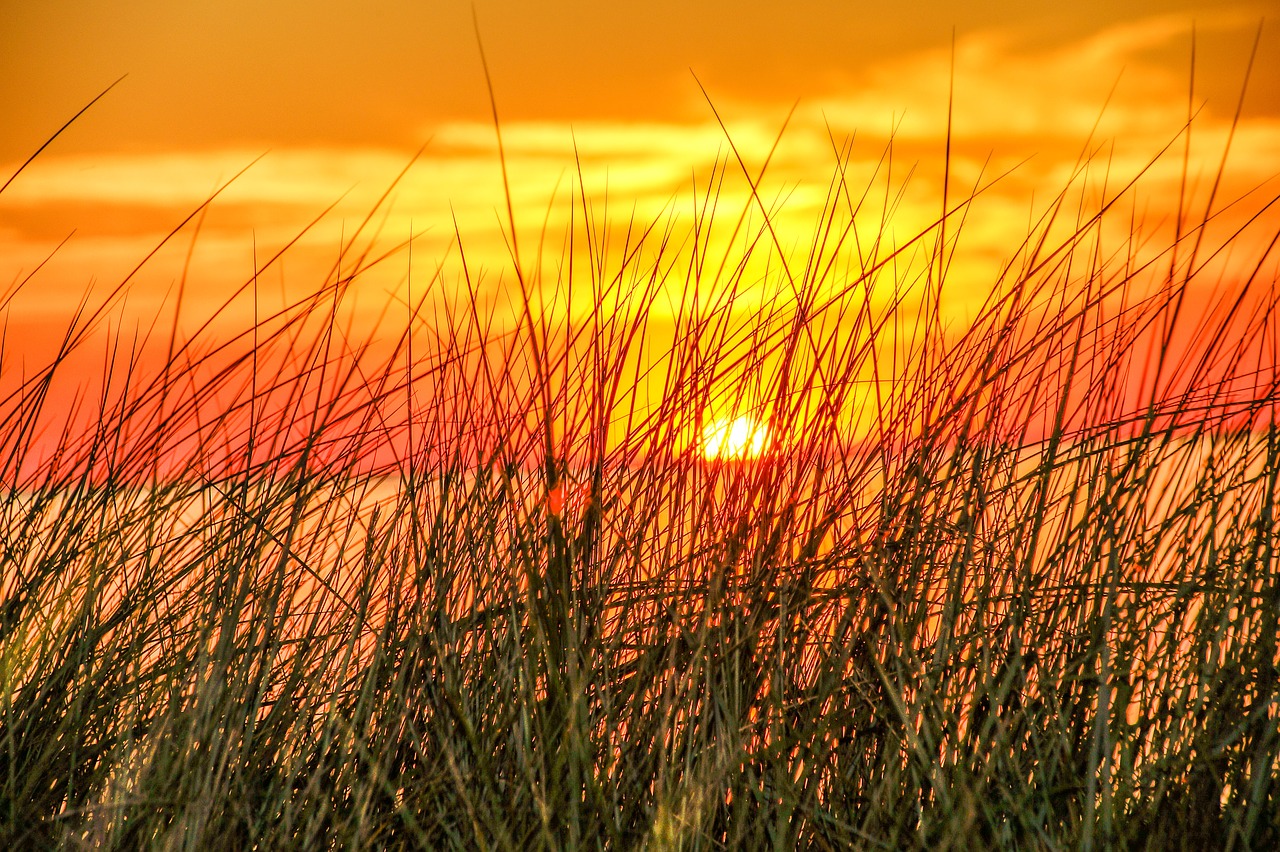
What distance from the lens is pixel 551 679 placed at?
4.82 feet

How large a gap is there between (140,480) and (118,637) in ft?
1.16

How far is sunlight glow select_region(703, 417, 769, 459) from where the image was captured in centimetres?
178

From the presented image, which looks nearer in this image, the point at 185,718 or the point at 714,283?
the point at 185,718

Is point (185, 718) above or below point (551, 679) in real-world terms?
below

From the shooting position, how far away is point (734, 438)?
1.83 meters

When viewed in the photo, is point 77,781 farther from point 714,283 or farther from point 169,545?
point 714,283

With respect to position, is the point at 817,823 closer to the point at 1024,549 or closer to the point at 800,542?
the point at 800,542

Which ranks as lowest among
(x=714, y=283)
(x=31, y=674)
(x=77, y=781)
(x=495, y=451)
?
(x=77, y=781)

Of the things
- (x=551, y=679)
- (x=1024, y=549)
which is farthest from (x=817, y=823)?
(x=1024, y=549)

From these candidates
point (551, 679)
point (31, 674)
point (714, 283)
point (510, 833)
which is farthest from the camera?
point (714, 283)

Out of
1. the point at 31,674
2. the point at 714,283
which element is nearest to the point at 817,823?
the point at 714,283

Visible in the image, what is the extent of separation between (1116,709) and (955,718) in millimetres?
189

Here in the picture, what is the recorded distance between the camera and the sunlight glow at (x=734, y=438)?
5.84ft

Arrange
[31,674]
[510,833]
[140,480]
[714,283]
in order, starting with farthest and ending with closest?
1. [140,480]
2. [714,283]
3. [31,674]
4. [510,833]
